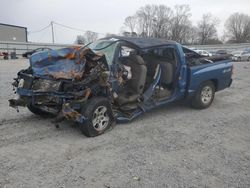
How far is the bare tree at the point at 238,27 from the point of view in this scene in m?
87.4

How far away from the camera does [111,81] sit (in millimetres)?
5207

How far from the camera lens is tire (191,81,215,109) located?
23.0ft

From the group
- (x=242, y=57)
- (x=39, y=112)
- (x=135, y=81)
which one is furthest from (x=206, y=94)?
(x=242, y=57)

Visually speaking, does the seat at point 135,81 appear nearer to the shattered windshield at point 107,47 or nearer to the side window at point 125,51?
the side window at point 125,51

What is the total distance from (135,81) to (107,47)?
0.99 m

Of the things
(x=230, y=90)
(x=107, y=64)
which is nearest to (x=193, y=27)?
(x=230, y=90)

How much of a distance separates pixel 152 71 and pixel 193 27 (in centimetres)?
8846

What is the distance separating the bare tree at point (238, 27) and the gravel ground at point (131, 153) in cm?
8970

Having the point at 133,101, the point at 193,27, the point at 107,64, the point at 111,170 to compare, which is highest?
the point at 193,27

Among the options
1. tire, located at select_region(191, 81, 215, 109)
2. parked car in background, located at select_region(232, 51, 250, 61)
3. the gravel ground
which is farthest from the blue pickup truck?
parked car in background, located at select_region(232, 51, 250, 61)

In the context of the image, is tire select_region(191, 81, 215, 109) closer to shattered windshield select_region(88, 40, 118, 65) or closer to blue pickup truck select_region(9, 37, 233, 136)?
blue pickup truck select_region(9, 37, 233, 136)

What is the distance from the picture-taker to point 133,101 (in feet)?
19.1

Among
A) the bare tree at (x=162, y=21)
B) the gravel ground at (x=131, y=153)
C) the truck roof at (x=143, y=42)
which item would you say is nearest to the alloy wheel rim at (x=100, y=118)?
the gravel ground at (x=131, y=153)

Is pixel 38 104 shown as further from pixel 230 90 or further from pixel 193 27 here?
pixel 193 27
